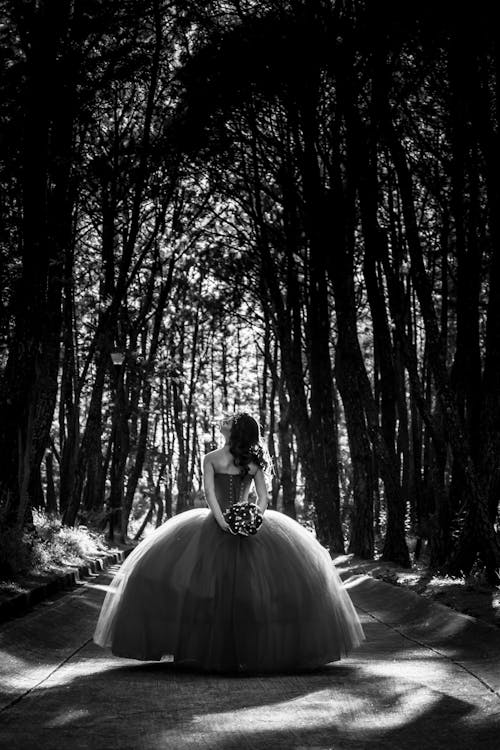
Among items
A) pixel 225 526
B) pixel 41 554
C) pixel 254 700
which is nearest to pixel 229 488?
pixel 225 526

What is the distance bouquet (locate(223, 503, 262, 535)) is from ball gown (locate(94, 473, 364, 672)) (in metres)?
0.06

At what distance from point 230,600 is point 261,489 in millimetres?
1257

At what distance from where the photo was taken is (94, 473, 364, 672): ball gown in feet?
25.1

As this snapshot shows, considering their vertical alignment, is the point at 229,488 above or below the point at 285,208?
below

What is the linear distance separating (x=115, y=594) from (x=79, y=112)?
1585 cm

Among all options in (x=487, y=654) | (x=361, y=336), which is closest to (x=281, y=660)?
(x=487, y=654)

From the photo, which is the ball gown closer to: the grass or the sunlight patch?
the sunlight patch

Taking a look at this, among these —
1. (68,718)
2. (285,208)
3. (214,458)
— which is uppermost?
(285,208)

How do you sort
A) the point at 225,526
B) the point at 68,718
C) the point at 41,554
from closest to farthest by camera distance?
1. the point at 68,718
2. the point at 225,526
3. the point at 41,554

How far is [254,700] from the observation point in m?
6.29

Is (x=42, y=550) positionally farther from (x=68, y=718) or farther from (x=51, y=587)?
(x=68, y=718)

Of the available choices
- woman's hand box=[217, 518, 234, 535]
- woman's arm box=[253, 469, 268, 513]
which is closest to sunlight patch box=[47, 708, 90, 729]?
woman's hand box=[217, 518, 234, 535]

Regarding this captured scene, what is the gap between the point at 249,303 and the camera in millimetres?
45375

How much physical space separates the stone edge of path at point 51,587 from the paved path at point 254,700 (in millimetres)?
790
